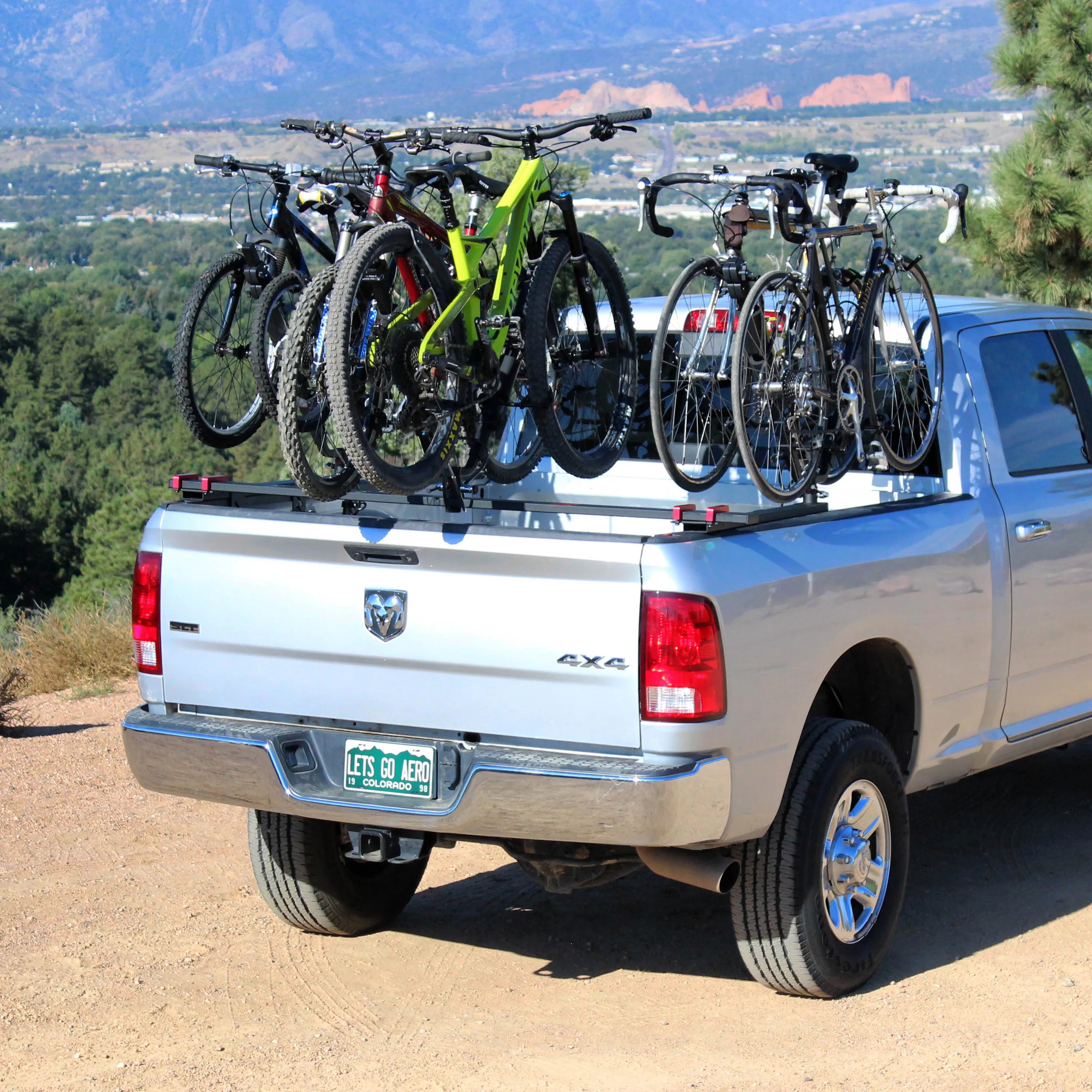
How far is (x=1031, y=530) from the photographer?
538 centimetres

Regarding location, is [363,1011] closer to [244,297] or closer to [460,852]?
[460,852]

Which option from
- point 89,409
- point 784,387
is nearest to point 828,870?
point 784,387

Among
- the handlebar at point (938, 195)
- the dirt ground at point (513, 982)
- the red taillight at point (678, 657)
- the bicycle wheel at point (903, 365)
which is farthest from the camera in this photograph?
the handlebar at point (938, 195)

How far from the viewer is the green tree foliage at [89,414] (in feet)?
172

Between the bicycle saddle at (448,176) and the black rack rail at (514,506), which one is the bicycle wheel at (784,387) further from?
the bicycle saddle at (448,176)

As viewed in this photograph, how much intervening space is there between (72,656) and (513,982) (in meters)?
6.80

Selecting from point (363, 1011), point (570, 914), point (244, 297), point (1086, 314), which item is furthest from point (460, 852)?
point (1086, 314)

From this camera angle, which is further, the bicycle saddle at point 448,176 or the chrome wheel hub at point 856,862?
the bicycle saddle at point 448,176

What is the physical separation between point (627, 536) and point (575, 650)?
1.08 ft

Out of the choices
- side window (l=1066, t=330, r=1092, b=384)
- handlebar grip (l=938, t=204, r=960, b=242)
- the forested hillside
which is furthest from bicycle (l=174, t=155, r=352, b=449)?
the forested hillside

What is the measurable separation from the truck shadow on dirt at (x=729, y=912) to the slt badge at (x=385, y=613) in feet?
4.82

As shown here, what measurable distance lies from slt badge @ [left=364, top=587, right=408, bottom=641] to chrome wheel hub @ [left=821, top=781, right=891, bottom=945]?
1.38 meters

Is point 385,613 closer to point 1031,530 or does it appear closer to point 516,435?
point 516,435

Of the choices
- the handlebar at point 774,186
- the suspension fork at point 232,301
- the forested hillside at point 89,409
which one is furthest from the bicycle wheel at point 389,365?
the forested hillside at point 89,409
